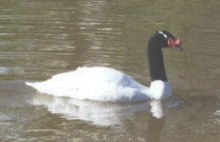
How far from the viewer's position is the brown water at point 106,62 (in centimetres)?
1131

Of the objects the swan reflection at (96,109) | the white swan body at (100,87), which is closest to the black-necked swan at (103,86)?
the white swan body at (100,87)

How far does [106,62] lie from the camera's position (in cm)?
1532

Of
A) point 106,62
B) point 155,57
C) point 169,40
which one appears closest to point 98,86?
point 155,57

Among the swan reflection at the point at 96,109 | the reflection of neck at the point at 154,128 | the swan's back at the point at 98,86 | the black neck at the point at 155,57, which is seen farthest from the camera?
the black neck at the point at 155,57

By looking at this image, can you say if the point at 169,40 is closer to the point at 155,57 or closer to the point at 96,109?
the point at 155,57

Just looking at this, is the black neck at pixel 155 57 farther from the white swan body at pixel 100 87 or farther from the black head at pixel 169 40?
the white swan body at pixel 100 87

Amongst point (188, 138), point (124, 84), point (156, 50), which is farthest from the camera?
point (156, 50)

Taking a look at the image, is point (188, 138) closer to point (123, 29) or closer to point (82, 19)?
point (123, 29)

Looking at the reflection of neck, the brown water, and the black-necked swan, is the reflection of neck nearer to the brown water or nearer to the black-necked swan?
the brown water

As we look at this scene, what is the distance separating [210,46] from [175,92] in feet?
12.4

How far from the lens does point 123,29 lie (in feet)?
61.5

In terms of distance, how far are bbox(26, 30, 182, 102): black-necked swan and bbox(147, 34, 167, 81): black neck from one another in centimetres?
12

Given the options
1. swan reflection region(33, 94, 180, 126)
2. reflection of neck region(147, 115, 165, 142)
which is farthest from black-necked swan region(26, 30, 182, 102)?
reflection of neck region(147, 115, 165, 142)

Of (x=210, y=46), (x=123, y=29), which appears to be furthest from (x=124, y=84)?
(x=123, y=29)
